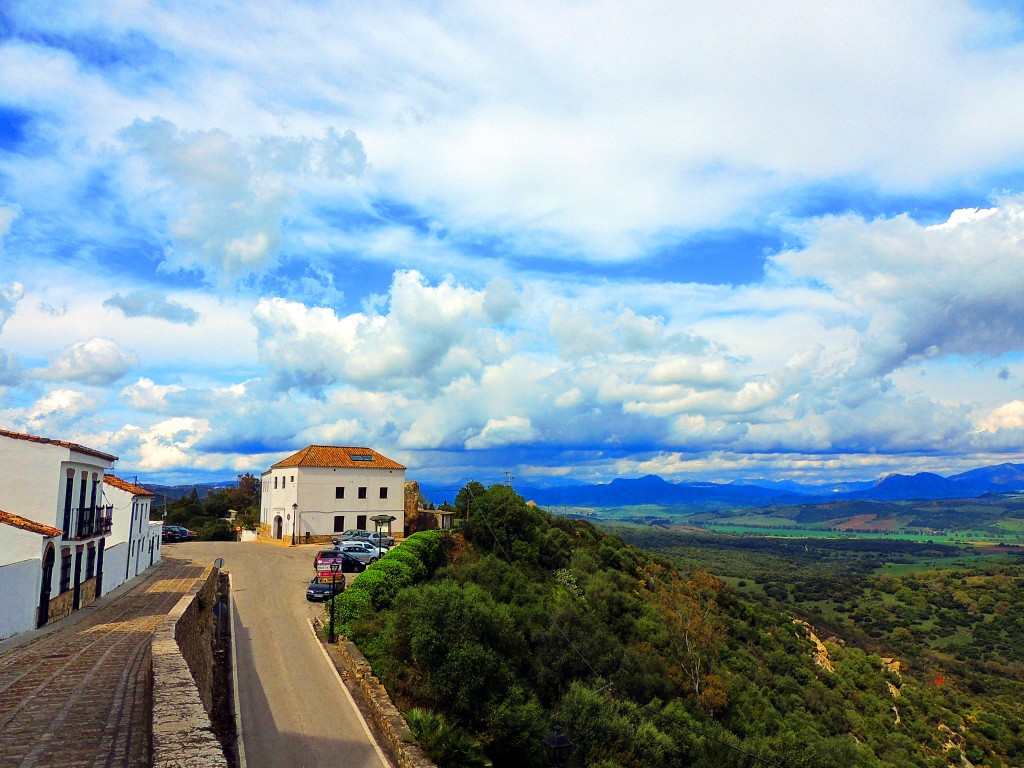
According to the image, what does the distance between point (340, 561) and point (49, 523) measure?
14097mm

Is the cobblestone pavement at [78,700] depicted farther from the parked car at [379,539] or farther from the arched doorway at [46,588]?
the parked car at [379,539]

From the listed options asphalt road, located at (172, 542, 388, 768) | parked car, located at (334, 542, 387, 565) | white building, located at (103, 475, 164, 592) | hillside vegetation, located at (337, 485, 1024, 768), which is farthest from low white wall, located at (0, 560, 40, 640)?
parked car, located at (334, 542, 387, 565)

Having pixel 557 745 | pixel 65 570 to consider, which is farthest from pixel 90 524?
pixel 557 745

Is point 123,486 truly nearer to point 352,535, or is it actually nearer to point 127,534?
point 127,534

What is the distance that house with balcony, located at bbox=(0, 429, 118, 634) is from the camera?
18891 millimetres

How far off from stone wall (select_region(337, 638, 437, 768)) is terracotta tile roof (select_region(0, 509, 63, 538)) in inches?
392

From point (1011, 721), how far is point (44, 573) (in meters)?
59.5

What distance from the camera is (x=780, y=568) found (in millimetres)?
127438

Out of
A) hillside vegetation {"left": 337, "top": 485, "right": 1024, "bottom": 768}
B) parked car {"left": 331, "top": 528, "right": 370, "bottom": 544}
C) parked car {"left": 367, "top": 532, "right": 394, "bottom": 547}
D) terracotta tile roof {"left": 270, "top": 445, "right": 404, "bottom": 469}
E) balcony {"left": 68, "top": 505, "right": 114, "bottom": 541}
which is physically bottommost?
hillside vegetation {"left": 337, "top": 485, "right": 1024, "bottom": 768}

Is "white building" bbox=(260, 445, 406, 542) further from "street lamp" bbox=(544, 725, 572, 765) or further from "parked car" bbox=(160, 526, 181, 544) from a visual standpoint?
"street lamp" bbox=(544, 725, 572, 765)

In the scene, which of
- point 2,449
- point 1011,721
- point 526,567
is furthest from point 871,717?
point 2,449

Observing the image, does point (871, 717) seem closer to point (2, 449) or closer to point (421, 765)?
point (421, 765)

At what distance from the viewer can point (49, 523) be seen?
71.3 feet

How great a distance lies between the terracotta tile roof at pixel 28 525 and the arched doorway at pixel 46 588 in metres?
0.46
